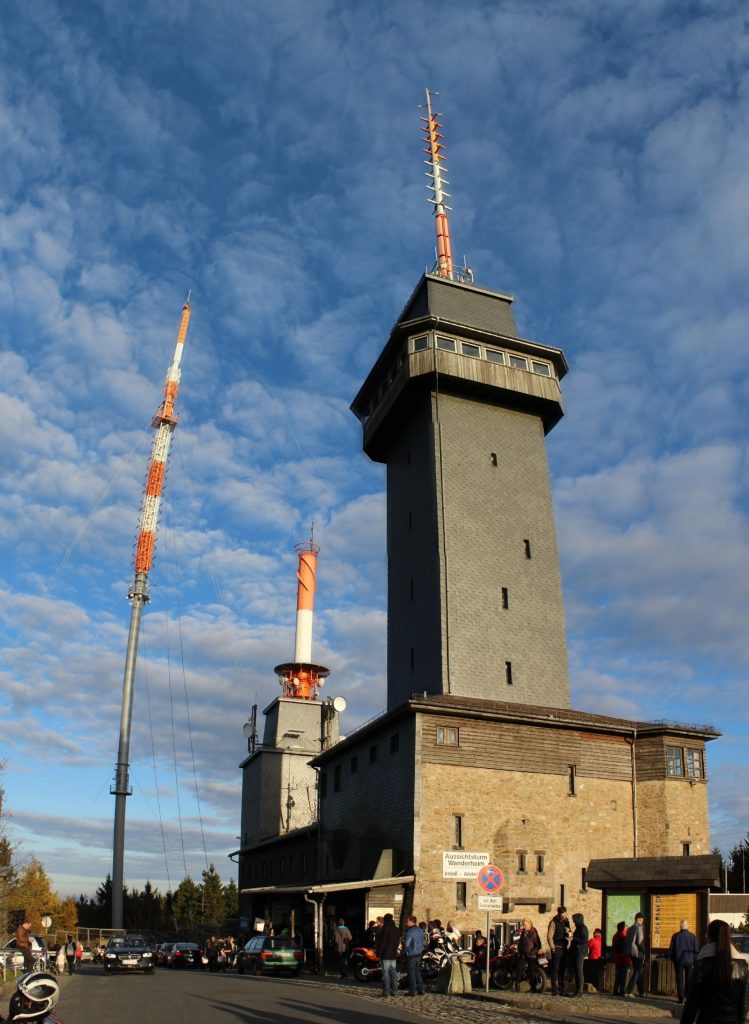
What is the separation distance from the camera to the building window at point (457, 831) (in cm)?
3241

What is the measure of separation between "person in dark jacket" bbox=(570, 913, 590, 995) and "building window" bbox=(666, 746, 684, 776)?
1666 centimetres

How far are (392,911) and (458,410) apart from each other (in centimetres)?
2364

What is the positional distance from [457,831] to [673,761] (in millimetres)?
10193

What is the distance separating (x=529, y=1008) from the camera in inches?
696

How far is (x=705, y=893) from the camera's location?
21594mm

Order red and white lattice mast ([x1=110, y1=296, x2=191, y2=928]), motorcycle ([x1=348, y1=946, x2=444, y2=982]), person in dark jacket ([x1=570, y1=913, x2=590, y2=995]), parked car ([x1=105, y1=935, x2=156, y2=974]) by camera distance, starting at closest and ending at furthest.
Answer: person in dark jacket ([x1=570, y1=913, x2=590, y2=995]), motorcycle ([x1=348, y1=946, x2=444, y2=982]), parked car ([x1=105, y1=935, x2=156, y2=974]), red and white lattice mast ([x1=110, y1=296, x2=191, y2=928])

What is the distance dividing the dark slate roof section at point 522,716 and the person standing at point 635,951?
1370 centimetres

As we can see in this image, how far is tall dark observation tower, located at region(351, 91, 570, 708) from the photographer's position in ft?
132

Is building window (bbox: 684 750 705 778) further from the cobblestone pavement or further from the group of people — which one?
the group of people

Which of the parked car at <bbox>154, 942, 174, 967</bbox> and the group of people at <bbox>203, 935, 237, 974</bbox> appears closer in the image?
the group of people at <bbox>203, 935, 237, 974</bbox>

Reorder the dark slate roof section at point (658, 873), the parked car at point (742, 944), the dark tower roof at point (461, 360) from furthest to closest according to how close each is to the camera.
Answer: the dark tower roof at point (461, 360), the parked car at point (742, 944), the dark slate roof section at point (658, 873)

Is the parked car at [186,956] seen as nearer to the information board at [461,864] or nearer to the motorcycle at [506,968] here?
the motorcycle at [506,968]

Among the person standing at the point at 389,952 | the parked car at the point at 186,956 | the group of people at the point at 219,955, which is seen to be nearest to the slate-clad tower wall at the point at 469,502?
the group of people at the point at 219,955

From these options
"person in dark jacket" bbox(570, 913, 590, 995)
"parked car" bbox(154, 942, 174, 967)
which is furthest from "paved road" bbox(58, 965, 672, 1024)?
"parked car" bbox(154, 942, 174, 967)
